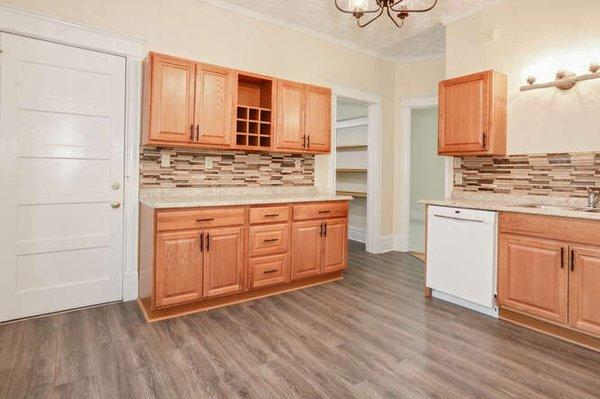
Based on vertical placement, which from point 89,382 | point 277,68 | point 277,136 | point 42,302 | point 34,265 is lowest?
point 89,382

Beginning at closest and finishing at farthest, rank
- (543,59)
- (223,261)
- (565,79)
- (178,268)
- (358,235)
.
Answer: (178,268), (565,79), (223,261), (543,59), (358,235)

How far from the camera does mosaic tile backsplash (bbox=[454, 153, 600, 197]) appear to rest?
286cm

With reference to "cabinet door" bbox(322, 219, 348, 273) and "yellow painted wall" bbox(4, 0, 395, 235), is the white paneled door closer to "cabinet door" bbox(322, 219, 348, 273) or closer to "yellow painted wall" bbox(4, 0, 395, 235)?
"yellow painted wall" bbox(4, 0, 395, 235)

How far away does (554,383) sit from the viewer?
199 centimetres

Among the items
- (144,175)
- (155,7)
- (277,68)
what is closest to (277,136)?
(277,68)

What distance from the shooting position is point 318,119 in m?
3.96

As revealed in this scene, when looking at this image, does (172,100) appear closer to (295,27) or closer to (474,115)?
(295,27)

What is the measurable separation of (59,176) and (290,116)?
7.18ft

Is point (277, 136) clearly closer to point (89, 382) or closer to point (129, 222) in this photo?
point (129, 222)

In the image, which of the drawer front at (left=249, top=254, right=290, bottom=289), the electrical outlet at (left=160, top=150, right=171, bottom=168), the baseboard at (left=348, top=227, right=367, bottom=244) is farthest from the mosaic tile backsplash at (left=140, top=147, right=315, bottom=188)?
Answer: the baseboard at (left=348, top=227, right=367, bottom=244)

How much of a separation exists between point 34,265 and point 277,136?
7.85 feet

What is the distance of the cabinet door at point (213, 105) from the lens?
312 cm

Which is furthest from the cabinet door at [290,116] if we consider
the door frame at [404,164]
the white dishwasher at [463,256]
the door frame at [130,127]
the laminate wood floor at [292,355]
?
the door frame at [404,164]

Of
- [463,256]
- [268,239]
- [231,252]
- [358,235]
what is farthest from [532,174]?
[358,235]
